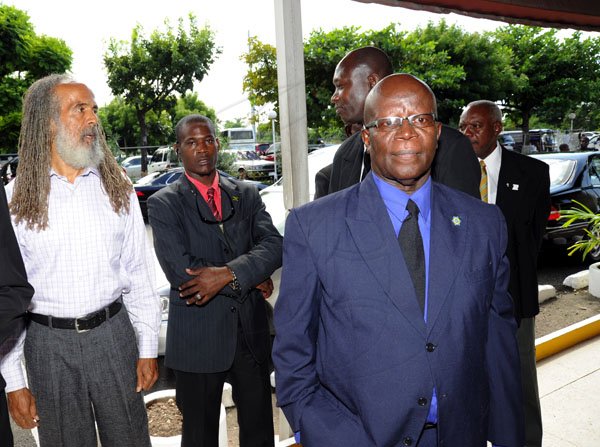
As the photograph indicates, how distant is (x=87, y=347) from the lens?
2.04 meters

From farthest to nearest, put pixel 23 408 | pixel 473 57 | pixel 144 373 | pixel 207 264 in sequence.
Answer: pixel 473 57, pixel 207 264, pixel 144 373, pixel 23 408

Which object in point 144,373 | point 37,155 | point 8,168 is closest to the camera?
point 37,155

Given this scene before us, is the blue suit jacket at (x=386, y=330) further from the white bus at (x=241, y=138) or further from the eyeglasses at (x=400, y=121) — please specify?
the white bus at (x=241, y=138)

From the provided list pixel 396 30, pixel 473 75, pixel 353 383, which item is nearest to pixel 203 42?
pixel 353 383

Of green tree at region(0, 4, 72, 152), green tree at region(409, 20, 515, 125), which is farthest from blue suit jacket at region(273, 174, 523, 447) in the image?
green tree at region(409, 20, 515, 125)

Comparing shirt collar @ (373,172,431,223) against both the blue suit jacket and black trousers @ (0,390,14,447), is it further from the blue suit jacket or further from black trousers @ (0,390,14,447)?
black trousers @ (0,390,14,447)

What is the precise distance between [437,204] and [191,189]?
135 cm

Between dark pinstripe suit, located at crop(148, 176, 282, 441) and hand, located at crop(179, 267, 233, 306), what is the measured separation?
0.14ft

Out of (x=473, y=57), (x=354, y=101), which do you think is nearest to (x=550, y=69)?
(x=473, y=57)

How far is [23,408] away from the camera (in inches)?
77.9

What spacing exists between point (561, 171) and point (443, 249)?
291 inches

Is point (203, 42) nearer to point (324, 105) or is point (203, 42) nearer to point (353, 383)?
point (353, 383)

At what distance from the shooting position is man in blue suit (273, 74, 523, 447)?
4.74 ft

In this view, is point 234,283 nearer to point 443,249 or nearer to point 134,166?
point 443,249
